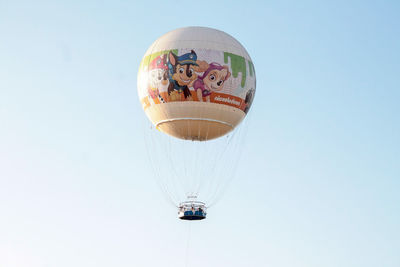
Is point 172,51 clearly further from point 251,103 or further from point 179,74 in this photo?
point 251,103

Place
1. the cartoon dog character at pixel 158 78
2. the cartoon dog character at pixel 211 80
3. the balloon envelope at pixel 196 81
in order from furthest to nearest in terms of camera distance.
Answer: the cartoon dog character at pixel 158 78 → the balloon envelope at pixel 196 81 → the cartoon dog character at pixel 211 80

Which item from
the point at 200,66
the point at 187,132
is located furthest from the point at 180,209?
the point at 200,66

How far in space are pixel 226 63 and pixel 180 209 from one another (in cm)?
1027

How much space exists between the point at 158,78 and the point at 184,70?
6.70 feet

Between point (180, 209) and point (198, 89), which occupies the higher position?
point (198, 89)

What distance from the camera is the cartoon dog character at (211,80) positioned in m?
67.6

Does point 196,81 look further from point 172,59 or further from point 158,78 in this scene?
point 158,78

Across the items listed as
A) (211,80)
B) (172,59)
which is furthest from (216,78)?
(172,59)

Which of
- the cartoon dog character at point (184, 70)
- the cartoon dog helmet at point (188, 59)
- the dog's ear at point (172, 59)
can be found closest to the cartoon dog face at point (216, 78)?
the cartoon dog character at point (184, 70)

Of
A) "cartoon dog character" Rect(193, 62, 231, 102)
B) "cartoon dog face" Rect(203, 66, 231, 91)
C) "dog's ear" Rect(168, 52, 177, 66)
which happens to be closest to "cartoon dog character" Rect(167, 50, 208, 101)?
"dog's ear" Rect(168, 52, 177, 66)

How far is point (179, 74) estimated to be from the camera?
67.8m

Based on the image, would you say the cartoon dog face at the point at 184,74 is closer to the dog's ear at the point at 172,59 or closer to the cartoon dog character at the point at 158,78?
the dog's ear at the point at 172,59

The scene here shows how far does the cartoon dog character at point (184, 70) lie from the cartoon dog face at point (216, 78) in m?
0.61

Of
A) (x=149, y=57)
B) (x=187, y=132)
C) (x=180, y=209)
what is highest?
(x=149, y=57)
